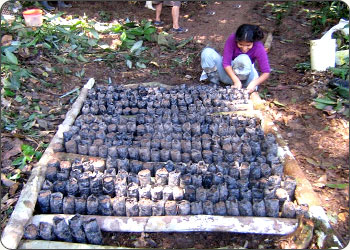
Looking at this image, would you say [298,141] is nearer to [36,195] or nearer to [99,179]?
[99,179]

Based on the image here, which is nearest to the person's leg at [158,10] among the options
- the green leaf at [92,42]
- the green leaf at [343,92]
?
the green leaf at [92,42]

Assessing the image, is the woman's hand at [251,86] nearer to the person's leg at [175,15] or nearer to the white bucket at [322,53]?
the white bucket at [322,53]

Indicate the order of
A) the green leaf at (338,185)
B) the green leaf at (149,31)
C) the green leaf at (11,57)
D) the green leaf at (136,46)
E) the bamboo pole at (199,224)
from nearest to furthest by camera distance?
the bamboo pole at (199,224)
the green leaf at (338,185)
the green leaf at (11,57)
the green leaf at (136,46)
the green leaf at (149,31)

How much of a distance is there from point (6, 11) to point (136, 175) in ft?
15.3

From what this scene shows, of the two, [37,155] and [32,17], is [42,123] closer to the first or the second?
[37,155]

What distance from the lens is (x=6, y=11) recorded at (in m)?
5.99

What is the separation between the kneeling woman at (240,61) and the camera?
12.9 ft

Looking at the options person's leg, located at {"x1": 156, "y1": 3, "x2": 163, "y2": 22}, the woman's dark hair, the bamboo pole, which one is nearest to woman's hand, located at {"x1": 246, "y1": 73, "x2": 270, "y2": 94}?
the woman's dark hair

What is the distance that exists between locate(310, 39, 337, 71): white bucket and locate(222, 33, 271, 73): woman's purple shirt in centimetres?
95

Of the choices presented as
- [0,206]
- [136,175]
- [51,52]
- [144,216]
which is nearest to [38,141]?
[0,206]

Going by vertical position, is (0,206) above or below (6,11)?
below

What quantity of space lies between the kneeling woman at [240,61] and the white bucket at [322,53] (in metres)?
0.95

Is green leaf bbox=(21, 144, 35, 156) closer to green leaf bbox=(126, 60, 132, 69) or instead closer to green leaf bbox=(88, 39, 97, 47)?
green leaf bbox=(126, 60, 132, 69)

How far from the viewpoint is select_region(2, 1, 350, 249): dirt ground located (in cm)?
236
